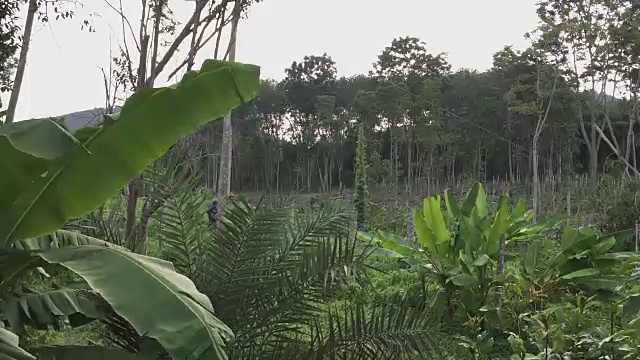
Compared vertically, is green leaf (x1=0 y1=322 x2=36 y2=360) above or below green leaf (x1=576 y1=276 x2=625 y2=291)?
above

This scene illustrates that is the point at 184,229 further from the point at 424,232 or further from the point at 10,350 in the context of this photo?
the point at 424,232

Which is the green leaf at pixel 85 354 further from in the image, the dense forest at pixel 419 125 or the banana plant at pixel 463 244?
the dense forest at pixel 419 125

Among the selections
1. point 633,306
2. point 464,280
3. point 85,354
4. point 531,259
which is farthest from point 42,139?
point 531,259

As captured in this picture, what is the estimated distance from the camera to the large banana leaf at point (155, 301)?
65.9 inches

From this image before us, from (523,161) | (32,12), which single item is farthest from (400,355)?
(523,161)

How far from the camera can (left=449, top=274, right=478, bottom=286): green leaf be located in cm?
520

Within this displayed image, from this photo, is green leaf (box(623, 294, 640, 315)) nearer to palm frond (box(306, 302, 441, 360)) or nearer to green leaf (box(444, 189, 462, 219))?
palm frond (box(306, 302, 441, 360))

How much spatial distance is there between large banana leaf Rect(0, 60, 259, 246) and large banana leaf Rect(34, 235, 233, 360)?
0.70 feet

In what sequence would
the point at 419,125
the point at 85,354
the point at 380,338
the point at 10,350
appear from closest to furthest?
the point at 10,350 < the point at 85,354 < the point at 380,338 < the point at 419,125

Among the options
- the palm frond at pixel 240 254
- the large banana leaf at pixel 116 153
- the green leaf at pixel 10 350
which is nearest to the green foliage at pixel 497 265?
the palm frond at pixel 240 254

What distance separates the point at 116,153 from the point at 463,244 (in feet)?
13.6

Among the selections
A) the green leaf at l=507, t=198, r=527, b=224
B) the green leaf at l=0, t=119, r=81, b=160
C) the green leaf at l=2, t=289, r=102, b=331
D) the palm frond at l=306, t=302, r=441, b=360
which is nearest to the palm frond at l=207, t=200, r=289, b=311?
the palm frond at l=306, t=302, r=441, b=360

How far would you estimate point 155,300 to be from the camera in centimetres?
175

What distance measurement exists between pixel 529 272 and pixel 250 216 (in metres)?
3.20
